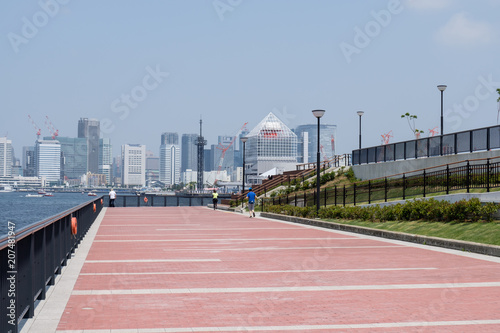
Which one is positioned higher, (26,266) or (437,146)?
(437,146)

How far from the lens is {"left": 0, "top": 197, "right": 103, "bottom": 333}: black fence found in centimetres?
696

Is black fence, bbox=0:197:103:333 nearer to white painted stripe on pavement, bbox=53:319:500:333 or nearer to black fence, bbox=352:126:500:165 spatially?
white painted stripe on pavement, bbox=53:319:500:333

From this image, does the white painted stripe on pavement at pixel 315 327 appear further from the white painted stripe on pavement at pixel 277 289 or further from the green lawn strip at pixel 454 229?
the green lawn strip at pixel 454 229

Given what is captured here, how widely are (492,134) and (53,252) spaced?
23.9 m

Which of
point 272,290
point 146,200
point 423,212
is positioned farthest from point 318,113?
point 146,200

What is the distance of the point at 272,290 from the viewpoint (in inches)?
428

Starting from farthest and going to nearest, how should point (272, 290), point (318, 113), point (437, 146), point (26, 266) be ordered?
point (437, 146), point (318, 113), point (272, 290), point (26, 266)

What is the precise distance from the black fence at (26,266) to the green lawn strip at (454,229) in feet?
36.3

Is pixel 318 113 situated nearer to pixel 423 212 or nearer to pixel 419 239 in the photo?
pixel 423 212

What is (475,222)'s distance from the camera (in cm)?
1934

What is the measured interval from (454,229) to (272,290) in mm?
10174

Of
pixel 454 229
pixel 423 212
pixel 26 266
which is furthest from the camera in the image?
pixel 423 212

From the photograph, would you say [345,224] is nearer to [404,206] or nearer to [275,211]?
[404,206]

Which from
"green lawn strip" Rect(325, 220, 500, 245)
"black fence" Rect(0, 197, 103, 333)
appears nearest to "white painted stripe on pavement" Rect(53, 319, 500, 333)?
"black fence" Rect(0, 197, 103, 333)
